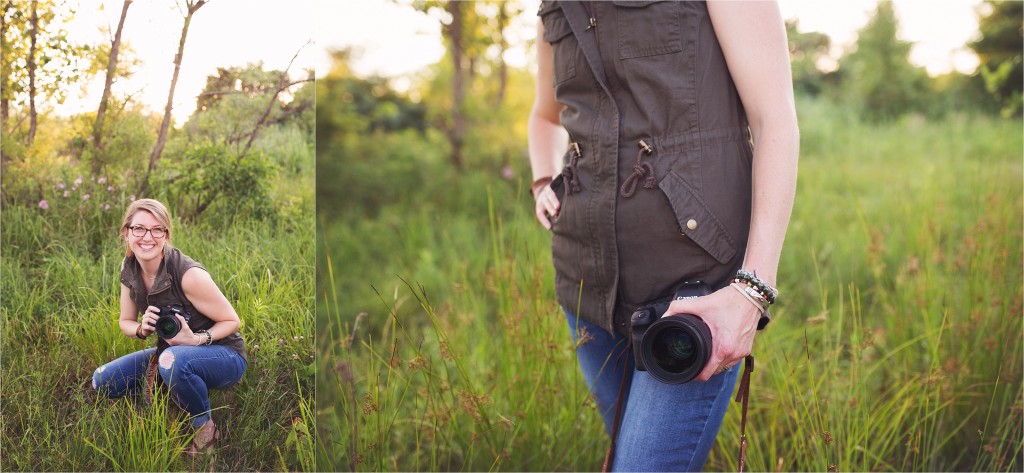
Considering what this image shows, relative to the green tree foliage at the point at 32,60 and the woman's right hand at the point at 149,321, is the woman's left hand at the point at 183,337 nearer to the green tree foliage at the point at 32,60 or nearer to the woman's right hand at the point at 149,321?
the woman's right hand at the point at 149,321

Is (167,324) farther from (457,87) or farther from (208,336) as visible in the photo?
(457,87)

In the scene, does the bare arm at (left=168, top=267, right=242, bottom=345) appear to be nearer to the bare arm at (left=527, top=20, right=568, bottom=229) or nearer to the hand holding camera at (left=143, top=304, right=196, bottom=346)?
the hand holding camera at (left=143, top=304, right=196, bottom=346)

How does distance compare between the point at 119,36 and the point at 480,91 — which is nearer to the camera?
the point at 119,36

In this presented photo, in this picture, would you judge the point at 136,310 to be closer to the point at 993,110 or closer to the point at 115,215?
the point at 115,215

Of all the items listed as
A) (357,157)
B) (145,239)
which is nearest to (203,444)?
(145,239)

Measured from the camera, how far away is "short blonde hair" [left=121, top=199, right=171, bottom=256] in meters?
1.37

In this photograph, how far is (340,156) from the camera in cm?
598

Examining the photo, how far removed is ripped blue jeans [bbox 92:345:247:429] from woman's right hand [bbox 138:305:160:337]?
0.04 metres

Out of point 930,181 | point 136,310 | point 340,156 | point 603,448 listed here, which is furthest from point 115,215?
point 930,181

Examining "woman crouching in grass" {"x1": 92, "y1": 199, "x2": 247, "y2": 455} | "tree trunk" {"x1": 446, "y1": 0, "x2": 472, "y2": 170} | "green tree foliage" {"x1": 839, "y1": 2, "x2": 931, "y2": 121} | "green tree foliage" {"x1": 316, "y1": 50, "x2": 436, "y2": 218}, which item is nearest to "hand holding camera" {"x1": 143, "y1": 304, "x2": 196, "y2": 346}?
"woman crouching in grass" {"x1": 92, "y1": 199, "x2": 247, "y2": 455}

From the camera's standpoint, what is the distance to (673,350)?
123 cm

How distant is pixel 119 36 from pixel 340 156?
4.68 m

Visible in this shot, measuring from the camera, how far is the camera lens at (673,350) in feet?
3.99

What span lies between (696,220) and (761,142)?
18 centimetres
